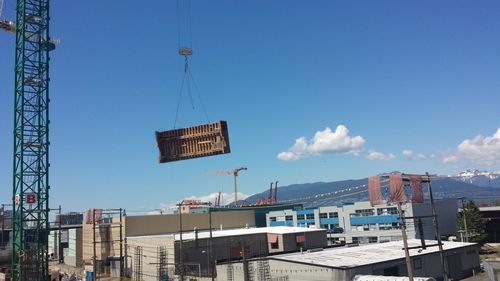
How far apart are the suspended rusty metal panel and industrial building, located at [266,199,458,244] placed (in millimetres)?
45821

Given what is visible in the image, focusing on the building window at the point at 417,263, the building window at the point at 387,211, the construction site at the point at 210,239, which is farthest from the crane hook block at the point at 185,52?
the building window at the point at 387,211

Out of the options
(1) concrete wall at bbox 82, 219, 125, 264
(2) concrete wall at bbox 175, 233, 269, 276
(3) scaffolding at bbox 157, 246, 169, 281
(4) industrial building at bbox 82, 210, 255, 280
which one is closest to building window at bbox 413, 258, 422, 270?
(2) concrete wall at bbox 175, 233, 269, 276

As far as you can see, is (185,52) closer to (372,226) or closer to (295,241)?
(295,241)

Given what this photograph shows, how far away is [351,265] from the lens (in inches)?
1508

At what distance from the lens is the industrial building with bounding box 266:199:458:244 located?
78.7 metres

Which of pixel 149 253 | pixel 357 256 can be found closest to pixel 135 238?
pixel 149 253

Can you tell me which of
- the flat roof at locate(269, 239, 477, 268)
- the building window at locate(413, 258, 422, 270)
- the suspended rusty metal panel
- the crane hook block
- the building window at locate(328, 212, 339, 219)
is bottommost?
the building window at locate(413, 258, 422, 270)

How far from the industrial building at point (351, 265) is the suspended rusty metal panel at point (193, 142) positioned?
468 inches

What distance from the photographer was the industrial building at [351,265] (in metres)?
38.2

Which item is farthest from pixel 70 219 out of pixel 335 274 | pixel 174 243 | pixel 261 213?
pixel 335 274

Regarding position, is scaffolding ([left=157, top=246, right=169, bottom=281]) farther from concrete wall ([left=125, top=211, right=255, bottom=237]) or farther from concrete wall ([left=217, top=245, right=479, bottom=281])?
concrete wall ([left=125, top=211, right=255, bottom=237])

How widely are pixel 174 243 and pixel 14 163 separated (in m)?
23.1

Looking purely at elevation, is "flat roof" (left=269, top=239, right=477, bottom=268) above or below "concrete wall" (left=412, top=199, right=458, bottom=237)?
below

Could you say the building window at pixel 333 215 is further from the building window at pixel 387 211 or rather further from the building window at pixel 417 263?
Result: the building window at pixel 417 263
